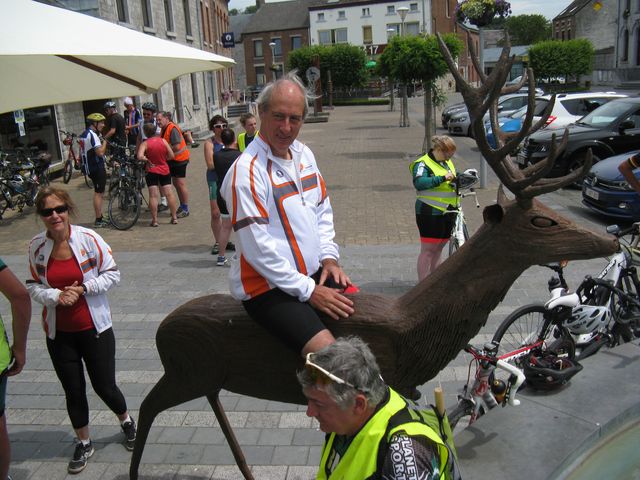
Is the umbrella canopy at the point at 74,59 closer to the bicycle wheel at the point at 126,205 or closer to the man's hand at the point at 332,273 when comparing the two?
the man's hand at the point at 332,273

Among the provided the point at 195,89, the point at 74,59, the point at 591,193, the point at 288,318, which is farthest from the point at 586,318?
the point at 195,89

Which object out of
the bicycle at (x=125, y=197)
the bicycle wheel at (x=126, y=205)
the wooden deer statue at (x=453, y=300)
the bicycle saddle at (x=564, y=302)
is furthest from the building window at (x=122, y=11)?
the wooden deer statue at (x=453, y=300)

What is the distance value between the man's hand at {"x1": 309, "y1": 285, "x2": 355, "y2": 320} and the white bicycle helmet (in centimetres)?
262

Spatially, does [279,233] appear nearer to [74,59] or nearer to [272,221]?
[272,221]

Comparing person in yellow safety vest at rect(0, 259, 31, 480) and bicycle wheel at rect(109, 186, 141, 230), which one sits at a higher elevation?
person in yellow safety vest at rect(0, 259, 31, 480)

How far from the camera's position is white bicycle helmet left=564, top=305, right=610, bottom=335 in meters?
4.72

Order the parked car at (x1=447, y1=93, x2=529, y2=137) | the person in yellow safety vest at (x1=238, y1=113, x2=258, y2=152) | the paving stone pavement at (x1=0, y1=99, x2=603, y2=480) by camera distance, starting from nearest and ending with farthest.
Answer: the paving stone pavement at (x1=0, y1=99, x2=603, y2=480)
the person in yellow safety vest at (x1=238, y1=113, x2=258, y2=152)
the parked car at (x1=447, y1=93, x2=529, y2=137)

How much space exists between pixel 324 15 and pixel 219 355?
272 ft

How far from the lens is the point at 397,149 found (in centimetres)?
2223

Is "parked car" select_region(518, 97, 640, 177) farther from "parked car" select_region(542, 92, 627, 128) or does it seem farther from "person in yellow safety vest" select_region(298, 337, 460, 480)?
"person in yellow safety vest" select_region(298, 337, 460, 480)

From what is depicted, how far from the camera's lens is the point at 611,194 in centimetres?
1026

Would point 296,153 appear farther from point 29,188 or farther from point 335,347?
point 29,188

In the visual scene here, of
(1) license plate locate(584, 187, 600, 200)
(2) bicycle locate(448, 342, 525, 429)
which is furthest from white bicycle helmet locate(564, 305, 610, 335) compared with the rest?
(1) license plate locate(584, 187, 600, 200)

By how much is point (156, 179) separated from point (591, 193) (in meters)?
7.95
